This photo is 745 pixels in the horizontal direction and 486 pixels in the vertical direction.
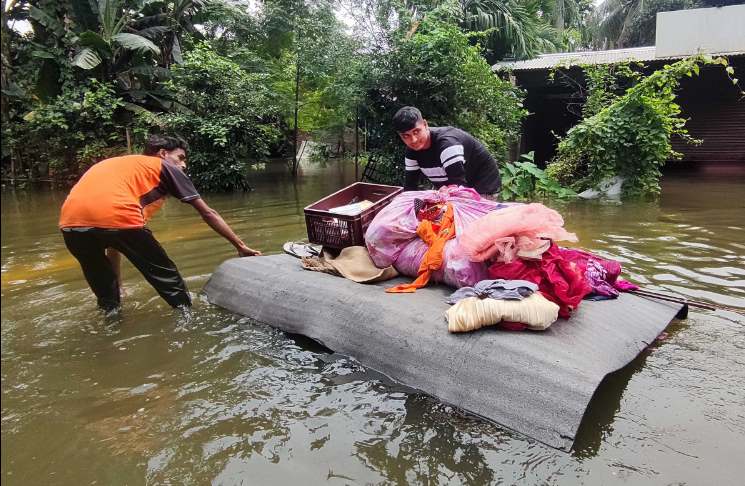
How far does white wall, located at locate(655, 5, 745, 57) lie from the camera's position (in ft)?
36.0

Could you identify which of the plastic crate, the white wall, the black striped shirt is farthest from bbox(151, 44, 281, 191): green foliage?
the white wall

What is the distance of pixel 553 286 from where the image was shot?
3.04m

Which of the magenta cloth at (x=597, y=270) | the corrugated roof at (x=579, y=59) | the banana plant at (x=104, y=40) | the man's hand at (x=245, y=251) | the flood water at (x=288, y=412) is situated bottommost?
the flood water at (x=288, y=412)

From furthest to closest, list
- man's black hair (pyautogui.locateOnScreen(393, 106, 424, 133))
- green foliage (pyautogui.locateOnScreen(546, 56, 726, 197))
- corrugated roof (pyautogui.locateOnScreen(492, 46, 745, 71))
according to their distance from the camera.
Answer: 1. corrugated roof (pyautogui.locateOnScreen(492, 46, 745, 71))
2. green foliage (pyautogui.locateOnScreen(546, 56, 726, 197))
3. man's black hair (pyautogui.locateOnScreen(393, 106, 424, 133))

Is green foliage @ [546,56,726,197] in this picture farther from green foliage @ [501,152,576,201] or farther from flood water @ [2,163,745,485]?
flood water @ [2,163,745,485]

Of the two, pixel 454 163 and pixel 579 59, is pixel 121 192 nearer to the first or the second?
pixel 454 163

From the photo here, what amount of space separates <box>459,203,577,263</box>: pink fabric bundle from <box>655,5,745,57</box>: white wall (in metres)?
10.7

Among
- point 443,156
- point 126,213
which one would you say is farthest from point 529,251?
point 126,213

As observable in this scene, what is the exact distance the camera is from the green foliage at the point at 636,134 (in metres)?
9.03

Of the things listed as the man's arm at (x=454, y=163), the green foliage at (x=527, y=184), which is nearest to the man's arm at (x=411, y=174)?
the man's arm at (x=454, y=163)

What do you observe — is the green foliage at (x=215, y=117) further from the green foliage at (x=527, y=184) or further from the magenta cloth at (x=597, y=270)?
the magenta cloth at (x=597, y=270)

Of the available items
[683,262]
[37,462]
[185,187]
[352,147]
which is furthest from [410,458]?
[352,147]

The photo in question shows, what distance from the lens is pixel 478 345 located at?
9.10 feet

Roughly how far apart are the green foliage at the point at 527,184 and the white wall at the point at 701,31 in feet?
14.1
